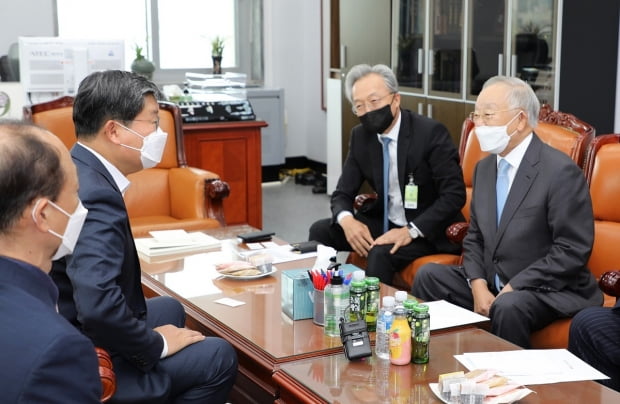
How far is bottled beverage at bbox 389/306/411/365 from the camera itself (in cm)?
219

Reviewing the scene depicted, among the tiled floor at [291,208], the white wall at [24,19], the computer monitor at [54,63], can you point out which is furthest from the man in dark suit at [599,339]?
the white wall at [24,19]

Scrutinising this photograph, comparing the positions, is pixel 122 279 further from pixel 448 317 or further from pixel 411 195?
pixel 411 195

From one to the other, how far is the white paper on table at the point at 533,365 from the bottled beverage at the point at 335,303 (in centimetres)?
36

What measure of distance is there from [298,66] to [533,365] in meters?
6.61

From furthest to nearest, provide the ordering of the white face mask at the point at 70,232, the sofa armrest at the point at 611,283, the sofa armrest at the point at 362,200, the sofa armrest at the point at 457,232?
the sofa armrest at the point at 362,200 < the sofa armrest at the point at 457,232 < the sofa armrest at the point at 611,283 < the white face mask at the point at 70,232

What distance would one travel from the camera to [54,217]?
1434 millimetres

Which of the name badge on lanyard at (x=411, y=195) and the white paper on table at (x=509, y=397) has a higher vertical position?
the name badge on lanyard at (x=411, y=195)

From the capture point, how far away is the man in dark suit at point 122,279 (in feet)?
7.14

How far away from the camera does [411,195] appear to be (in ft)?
12.4

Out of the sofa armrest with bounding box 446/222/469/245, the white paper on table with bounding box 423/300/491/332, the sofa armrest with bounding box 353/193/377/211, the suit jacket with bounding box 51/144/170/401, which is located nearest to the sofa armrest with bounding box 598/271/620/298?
the white paper on table with bounding box 423/300/491/332

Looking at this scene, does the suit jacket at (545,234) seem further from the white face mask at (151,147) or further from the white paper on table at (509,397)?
the white face mask at (151,147)

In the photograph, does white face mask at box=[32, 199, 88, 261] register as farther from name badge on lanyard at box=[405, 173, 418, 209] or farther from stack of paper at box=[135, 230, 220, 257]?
name badge on lanyard at box=[405, 173, 418, 209]

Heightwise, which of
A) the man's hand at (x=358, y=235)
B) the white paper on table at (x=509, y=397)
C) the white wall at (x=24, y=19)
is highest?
the white wall at (x=24, y=19)

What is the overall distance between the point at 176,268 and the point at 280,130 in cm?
515
